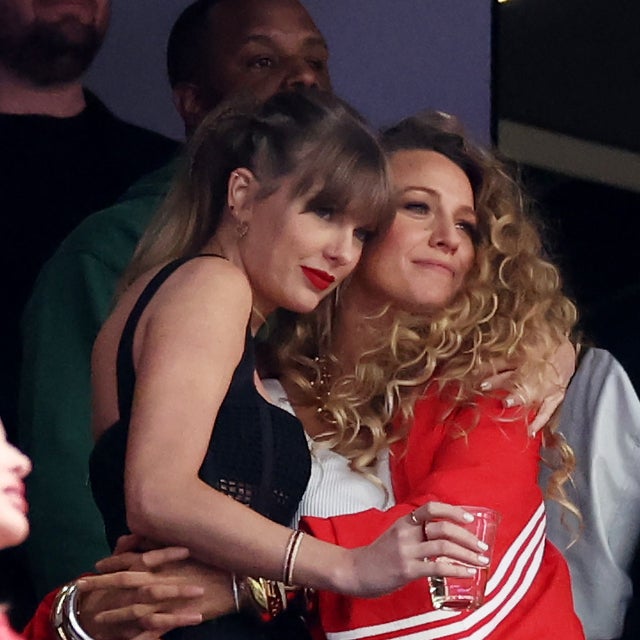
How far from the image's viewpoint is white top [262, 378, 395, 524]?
1.59m

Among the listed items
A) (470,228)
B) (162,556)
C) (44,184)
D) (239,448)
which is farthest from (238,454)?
(44,184)

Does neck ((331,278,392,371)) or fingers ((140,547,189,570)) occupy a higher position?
neck ((331,278,392,371))

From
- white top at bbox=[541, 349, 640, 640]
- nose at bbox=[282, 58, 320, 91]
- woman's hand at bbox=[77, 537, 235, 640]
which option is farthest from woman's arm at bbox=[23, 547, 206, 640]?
nose at bbox=[282, 58, 320, 91]

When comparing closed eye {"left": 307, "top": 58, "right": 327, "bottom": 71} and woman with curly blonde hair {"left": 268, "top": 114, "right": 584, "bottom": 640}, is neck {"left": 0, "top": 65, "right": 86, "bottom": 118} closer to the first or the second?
closed eye {"left": 307, "top": 58, "right": 327, "bottom": 71}

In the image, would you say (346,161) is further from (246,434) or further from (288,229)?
(246,434)

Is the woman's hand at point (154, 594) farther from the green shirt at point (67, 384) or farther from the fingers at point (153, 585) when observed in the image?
Answer: the green shirt at point (67, 384)

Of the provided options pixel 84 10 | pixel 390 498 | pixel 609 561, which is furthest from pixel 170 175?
pixel 609 561

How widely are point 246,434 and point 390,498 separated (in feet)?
0.91

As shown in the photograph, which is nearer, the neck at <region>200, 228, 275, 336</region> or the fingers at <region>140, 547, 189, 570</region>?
the fingers at <region>140, 547, 189, 570</region>

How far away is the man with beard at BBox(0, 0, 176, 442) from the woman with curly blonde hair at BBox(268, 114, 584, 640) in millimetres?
385

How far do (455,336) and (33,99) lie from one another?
0.70 m

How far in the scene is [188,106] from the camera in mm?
2123

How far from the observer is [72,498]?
184 centimetres

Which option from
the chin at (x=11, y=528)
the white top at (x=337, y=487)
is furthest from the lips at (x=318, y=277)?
the chin at (x=11, y=528)
